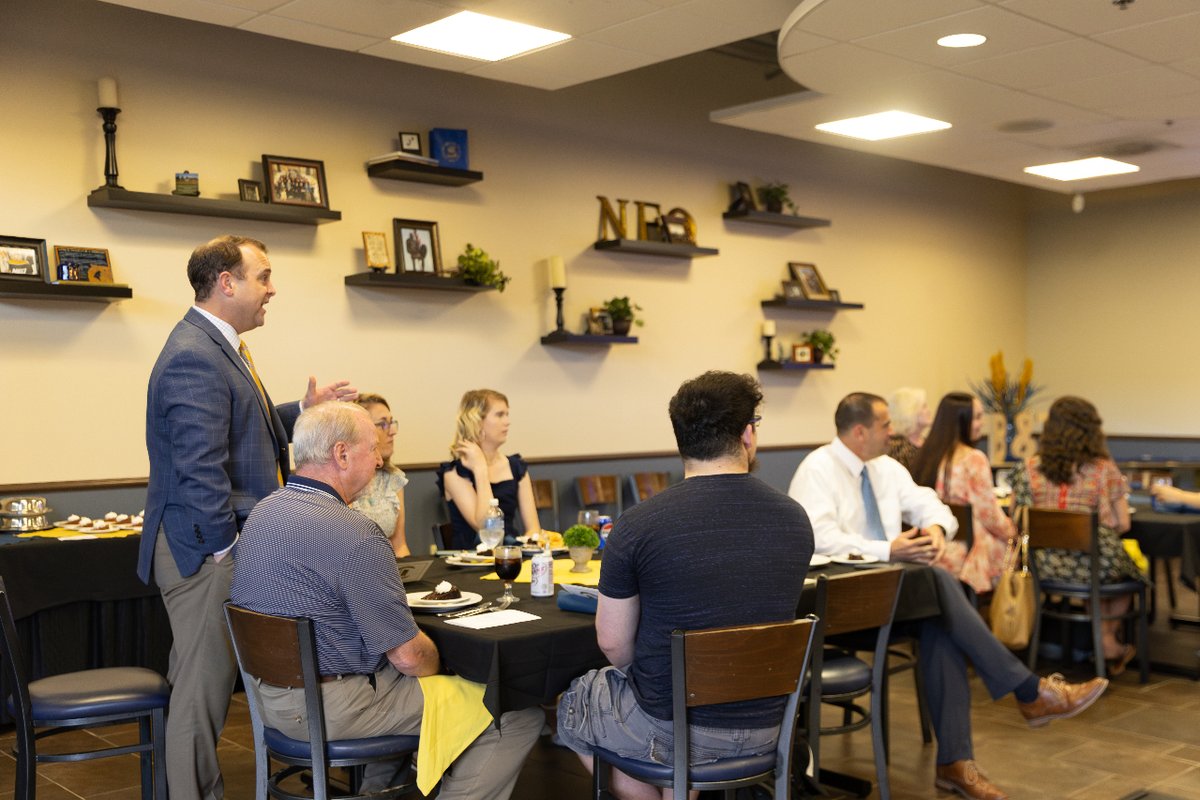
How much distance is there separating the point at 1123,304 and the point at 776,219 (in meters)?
3.85

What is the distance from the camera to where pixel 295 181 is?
5.63 m

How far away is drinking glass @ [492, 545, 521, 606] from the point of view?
3.19m

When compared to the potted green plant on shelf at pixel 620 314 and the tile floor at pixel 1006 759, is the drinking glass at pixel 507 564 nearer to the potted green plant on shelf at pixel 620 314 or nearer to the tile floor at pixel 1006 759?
the tile floor at pixel 1006 759

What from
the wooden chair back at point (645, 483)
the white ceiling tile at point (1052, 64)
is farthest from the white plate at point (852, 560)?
the wooden chair back at point (645, 483)

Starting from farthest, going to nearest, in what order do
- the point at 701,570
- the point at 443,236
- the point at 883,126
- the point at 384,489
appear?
the point at 883,126 < the point at 443,236 < the point at 384,489 < the point at 701,570

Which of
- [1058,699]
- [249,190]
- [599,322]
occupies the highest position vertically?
[249,190]

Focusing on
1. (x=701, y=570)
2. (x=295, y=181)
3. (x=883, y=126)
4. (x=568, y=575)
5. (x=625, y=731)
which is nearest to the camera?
(x=701, y=570)

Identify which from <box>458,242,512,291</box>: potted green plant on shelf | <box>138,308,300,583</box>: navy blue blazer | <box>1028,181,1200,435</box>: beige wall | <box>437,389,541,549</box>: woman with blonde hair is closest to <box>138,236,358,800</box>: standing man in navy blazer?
<box>138,308,300,583</box>: navy blue blazer

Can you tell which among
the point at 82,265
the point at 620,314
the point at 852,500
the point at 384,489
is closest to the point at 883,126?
the point at 620,314

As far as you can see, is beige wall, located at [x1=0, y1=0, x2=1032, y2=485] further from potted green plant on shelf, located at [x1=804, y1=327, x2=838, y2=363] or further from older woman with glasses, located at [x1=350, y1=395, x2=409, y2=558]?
older woman with glasses, located at [x1=350, y1=395, x2=409, y2=558]

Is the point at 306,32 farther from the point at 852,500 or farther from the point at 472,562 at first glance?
the point at 852,500

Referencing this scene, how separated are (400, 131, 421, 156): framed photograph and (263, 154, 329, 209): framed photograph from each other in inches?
18.9

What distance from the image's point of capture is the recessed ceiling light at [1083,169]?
7.54 m

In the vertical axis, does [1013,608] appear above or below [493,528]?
below
